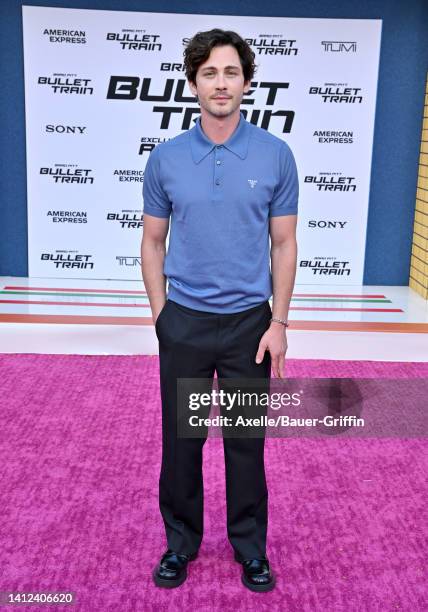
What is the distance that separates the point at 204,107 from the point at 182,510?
1182 mm

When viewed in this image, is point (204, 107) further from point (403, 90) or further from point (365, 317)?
point (403, 90)

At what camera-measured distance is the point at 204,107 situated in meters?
1.96

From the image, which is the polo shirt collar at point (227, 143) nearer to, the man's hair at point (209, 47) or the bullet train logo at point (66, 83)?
the man's hair at point (209, 47)

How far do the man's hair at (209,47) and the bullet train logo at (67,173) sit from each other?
4056 mm

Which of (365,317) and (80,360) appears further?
(365,317)

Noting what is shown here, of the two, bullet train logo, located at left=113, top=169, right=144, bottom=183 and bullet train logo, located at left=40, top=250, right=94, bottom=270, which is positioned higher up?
bullet train logo, located at left=113, top=169, right=144, bottom=183

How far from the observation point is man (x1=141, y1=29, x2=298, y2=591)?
1938 mm

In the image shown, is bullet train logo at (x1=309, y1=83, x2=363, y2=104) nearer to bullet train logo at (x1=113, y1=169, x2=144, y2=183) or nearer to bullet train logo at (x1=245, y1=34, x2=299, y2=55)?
bullet train logo at (x1=245, y1=34, x2=299, y2=55)

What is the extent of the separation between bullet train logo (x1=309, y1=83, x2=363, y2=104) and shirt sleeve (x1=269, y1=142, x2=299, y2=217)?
3.99m

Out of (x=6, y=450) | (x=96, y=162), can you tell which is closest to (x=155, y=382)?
(x=6, y=450)

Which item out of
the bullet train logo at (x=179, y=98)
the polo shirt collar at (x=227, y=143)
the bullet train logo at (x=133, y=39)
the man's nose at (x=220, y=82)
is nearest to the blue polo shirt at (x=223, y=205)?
the polo shirt collar at (x=227, y=143)

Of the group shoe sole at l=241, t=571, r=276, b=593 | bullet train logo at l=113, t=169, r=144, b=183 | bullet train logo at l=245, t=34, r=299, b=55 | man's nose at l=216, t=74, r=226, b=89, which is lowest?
shoe sole at l=241, t=571, r=276, b=593

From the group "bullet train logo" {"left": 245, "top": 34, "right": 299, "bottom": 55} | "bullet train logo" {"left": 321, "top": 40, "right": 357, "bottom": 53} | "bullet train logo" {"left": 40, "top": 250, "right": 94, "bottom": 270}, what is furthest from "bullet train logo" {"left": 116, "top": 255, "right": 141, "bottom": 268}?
"bullet train logo" {"left": 321, "top": 40, "right": 357, "bottom": 53}

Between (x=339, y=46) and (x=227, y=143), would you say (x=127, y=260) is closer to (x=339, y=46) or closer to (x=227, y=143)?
(x=339, y=46)
